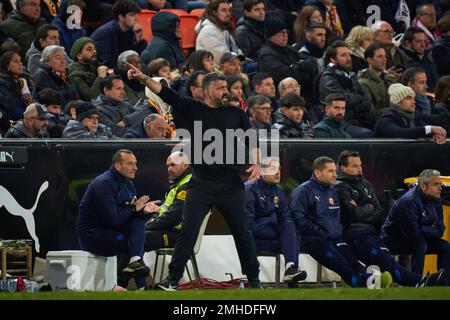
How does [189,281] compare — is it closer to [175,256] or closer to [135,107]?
[175,256]

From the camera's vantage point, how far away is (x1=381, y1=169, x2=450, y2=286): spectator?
1466 cm

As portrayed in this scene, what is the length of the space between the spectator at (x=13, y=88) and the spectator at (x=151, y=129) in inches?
51.5

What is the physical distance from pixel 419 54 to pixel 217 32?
3.32m

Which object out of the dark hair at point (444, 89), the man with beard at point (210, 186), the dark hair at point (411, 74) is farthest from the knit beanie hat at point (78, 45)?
the dark hair at point (444, 89)

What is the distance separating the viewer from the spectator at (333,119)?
15.8m

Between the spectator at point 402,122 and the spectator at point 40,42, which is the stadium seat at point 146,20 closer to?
the spectator at point 40,42

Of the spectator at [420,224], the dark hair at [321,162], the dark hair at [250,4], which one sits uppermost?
the dark hair at [250,4]

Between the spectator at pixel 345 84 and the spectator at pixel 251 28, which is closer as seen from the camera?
the spectator at pixel 345 84

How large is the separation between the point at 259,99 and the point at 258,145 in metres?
1.86

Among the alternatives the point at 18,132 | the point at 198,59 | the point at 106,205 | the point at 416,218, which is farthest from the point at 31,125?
the point at 416,218

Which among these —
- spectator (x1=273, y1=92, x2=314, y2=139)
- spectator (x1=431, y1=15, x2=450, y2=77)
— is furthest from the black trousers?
spectator (x1=431, y1=15, x2=450, y2=77)

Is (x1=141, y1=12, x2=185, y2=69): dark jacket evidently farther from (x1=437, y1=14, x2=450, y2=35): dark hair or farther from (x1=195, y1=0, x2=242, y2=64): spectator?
(x1=437, y1=14, x2=450, y2=35): dark hair

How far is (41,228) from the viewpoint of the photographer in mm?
14523
